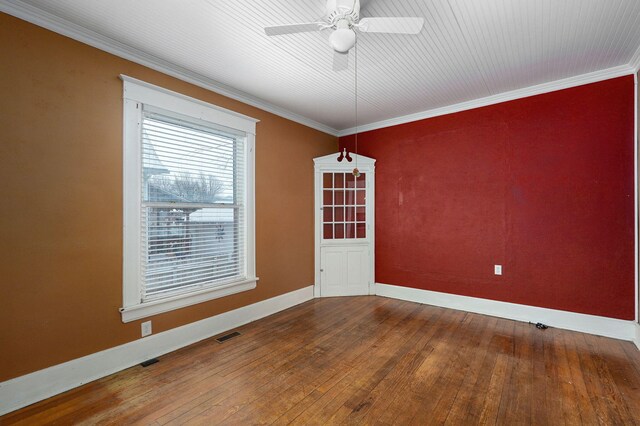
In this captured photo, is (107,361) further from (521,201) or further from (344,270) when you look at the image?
(521,201)

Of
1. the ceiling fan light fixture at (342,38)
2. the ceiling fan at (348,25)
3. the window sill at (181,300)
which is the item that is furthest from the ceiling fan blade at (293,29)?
the window sill at (181,300)

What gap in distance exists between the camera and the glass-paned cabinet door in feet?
15.8

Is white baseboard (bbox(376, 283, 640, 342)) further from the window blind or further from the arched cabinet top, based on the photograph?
the window blind

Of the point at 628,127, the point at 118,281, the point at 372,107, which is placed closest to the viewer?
the point at 118,281

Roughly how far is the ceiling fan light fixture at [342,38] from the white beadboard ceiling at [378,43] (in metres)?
0.44

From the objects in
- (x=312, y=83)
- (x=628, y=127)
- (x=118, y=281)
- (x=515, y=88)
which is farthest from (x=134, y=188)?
(x=628, y=127)

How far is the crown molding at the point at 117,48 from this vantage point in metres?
2.04

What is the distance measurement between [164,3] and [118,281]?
2.21 meters

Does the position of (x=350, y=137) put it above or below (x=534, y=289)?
above

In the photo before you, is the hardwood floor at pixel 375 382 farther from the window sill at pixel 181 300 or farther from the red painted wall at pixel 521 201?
the red painted wall at pixel 521 201

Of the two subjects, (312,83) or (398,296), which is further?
(398,296)

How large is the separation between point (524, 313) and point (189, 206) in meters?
4.08

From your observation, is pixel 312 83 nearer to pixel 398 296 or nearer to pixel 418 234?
pixel 418 234

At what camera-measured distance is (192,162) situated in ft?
10.0
